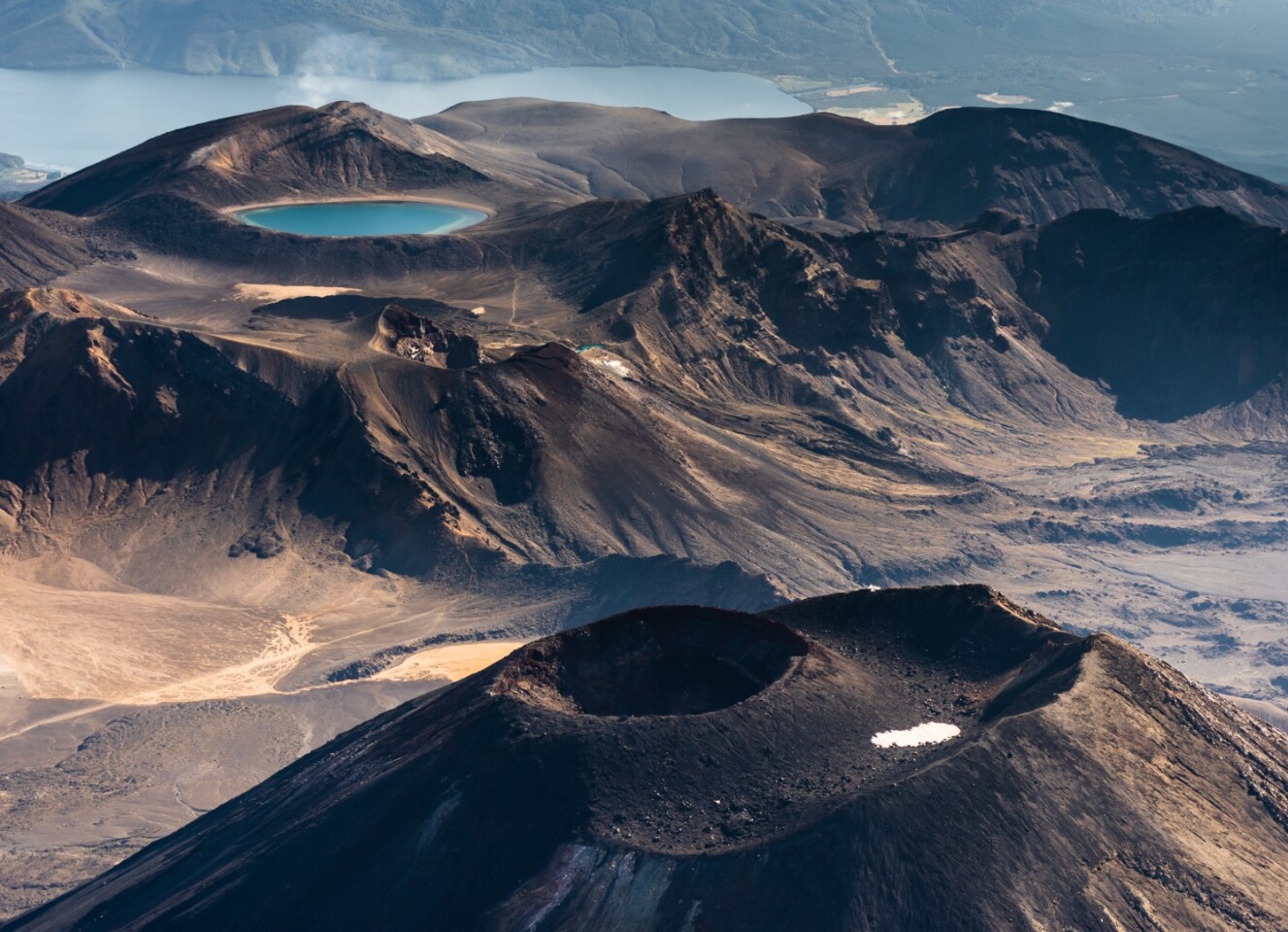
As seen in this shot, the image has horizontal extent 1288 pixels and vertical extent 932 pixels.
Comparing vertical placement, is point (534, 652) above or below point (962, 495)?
above

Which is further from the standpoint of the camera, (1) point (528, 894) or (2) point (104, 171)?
(2) point (104, 171)

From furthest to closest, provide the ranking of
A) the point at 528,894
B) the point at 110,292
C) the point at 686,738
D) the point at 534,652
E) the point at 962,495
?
the point at 110,292 → the point at 962,495 → the point at 534,652 → the point at 686,738 → the point at 528,894

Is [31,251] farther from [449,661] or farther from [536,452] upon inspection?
[449,661]

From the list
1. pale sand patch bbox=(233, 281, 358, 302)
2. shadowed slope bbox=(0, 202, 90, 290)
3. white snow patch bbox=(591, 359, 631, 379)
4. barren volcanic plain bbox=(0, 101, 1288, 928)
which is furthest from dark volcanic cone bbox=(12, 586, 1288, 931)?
shadowed slope bbox=(0, 202, 90, 290)

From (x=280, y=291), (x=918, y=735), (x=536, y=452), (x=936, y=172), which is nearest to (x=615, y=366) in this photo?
(x=536, y=452)

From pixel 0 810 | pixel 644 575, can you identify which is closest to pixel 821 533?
pixel 644 575

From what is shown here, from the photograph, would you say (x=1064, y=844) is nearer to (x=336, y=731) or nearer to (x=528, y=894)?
(x=528, y=894)

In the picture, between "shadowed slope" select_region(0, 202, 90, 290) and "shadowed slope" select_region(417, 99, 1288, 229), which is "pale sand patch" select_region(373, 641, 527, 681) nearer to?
"shadowed slope" select_region(0, 202, 90, 290)

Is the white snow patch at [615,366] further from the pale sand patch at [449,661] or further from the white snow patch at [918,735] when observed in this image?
the white snow patch at [918,735]
